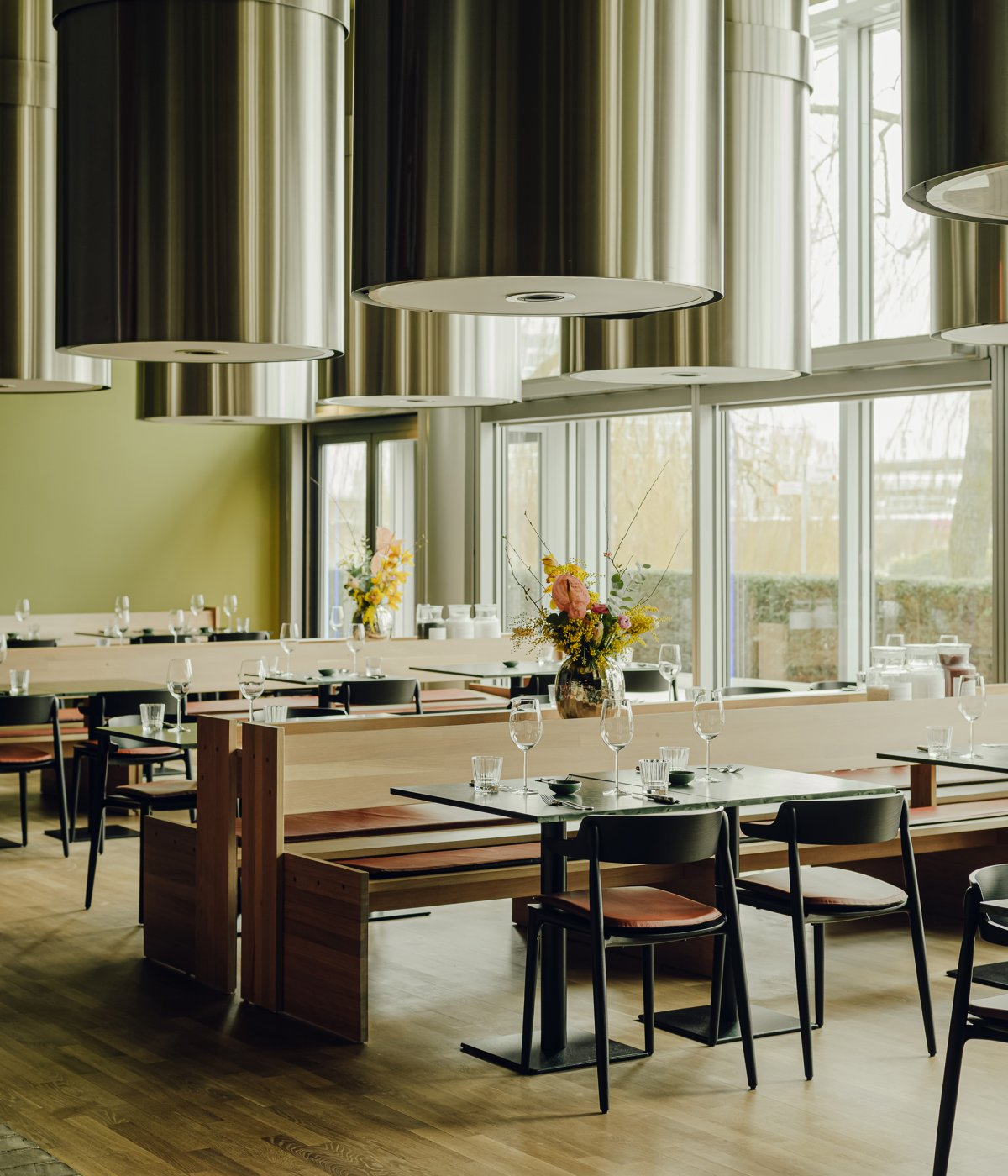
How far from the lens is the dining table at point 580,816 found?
462 cm

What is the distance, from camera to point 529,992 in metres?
4.59

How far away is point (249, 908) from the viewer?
5.36 m

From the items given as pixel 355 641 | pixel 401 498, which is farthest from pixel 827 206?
pixel 401 498

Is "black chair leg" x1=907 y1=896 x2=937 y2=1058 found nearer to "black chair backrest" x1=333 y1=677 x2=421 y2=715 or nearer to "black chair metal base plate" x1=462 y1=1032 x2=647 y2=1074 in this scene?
"black chair metal base plate" x1=462 y1=1032 x2=647 y2=1074

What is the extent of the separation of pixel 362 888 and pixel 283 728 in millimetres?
798

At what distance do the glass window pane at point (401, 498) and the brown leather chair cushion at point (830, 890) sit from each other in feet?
28.7

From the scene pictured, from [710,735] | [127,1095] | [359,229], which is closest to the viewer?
[359,229]

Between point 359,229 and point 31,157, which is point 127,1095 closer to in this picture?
point 359,229

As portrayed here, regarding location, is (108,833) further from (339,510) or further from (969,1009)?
(339,510)

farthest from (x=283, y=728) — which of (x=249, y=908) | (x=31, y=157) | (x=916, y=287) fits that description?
(x=916, y=287)

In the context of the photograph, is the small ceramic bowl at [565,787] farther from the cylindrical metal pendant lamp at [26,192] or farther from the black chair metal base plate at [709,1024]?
the cylindrical metal pendant lamp at [26,192]

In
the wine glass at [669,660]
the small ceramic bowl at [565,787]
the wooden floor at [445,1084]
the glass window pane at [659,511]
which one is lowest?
the wooden floor at [445,1084]

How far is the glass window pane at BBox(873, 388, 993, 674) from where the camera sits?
9.17 metres

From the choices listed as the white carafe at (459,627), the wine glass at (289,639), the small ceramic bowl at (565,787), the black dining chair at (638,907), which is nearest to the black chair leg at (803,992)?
the black dining chair at (638,907)
